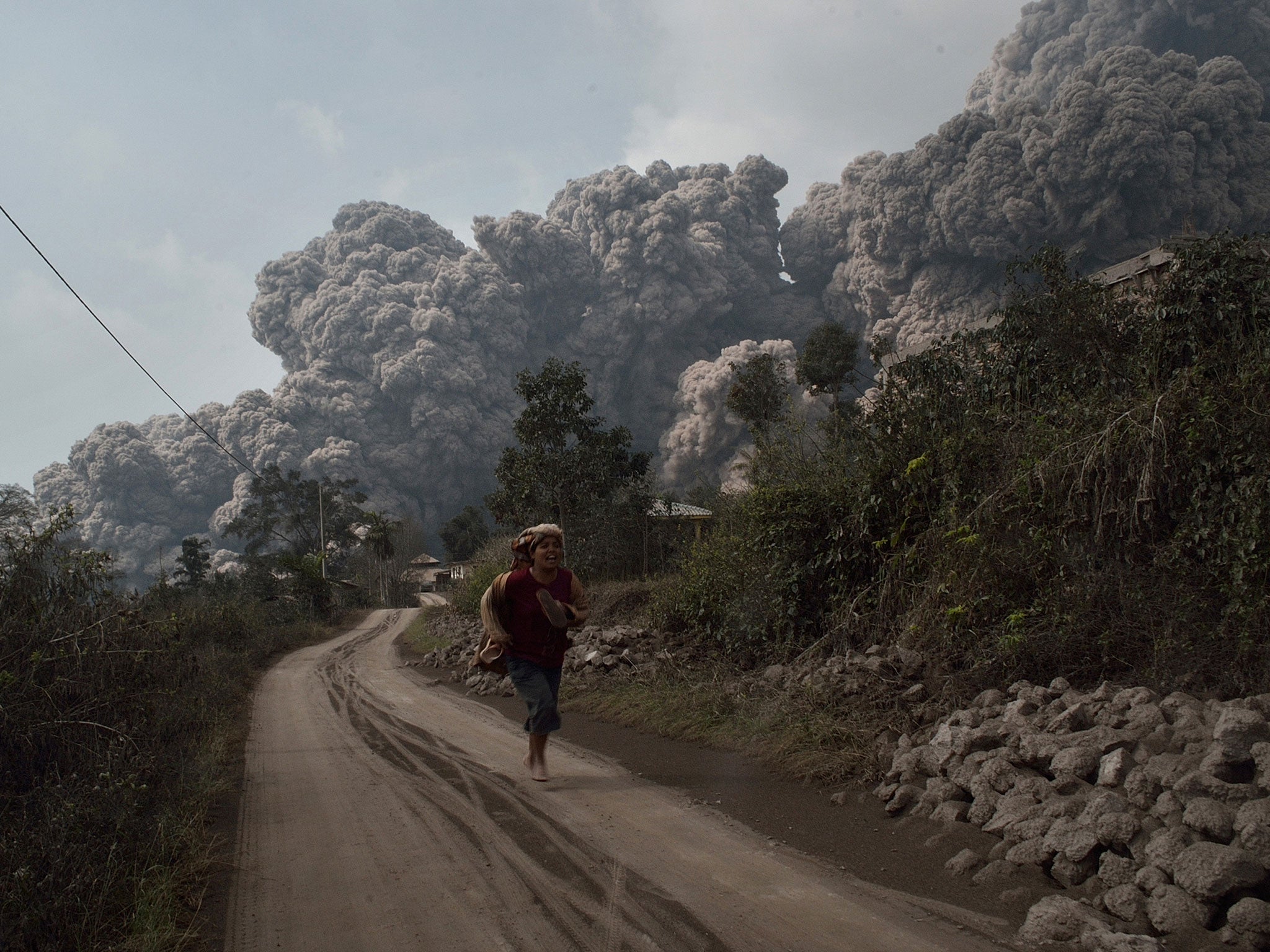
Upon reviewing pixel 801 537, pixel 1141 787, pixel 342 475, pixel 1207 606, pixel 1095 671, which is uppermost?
pixel 342 475

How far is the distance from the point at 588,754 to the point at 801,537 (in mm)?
3377

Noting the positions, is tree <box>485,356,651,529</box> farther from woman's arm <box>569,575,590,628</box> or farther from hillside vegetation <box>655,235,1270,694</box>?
woman's arm <box>569,575,590,628</box>

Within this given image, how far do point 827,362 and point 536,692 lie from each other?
1004 inches

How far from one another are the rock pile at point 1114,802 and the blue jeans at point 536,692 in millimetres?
2139

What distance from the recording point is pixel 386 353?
301 feet

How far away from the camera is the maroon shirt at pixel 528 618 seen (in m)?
5.33

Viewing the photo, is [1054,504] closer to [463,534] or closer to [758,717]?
[758,717]

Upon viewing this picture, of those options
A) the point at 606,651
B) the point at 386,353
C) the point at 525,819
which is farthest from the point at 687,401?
the point at 525,819

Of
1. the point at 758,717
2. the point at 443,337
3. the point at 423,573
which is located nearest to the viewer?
the point at 758,717

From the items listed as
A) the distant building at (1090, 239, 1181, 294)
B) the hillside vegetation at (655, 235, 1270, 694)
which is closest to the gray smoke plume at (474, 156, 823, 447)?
the distant building at (1090, 239, 1181, 294)

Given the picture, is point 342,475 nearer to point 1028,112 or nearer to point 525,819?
point 1028,112

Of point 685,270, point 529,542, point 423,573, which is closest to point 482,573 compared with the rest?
point 529,542

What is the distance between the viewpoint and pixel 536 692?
5281 millimetres

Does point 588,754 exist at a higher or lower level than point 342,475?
lower
